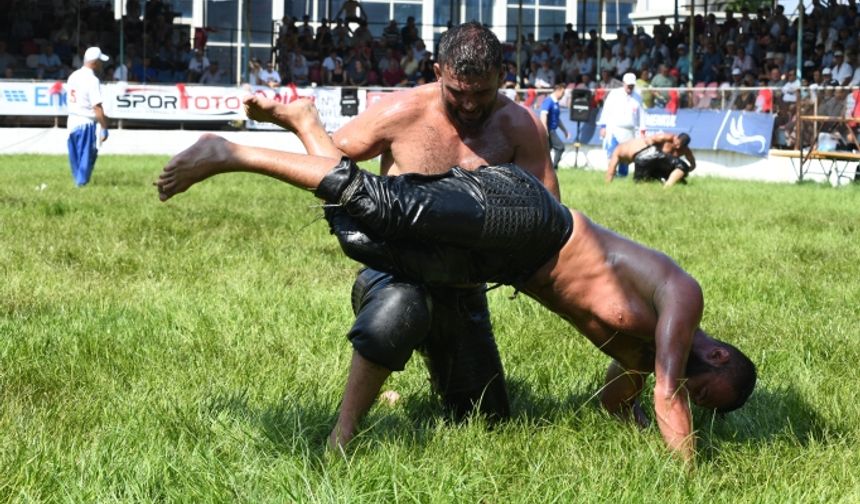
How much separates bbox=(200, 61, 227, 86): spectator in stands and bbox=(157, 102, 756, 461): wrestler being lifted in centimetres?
2623

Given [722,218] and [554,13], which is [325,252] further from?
[554,13]

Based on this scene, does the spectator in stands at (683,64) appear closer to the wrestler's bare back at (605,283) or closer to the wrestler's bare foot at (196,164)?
the wrestler's bare back at (605,283)

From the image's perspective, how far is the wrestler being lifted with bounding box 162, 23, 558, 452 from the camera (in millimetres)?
3834

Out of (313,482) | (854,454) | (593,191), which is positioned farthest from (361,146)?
(593,191)

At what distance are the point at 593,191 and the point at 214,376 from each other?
37.2 feet

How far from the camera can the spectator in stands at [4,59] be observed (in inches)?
1104

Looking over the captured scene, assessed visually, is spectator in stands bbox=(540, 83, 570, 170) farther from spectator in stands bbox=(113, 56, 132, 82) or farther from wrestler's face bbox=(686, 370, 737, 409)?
wrestler's face bbox=(686, 370, 737, 409)

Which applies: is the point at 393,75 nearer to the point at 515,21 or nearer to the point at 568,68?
the point at 568,68

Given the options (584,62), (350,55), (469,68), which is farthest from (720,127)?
(469,68)

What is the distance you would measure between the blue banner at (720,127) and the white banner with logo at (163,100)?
7.35 meters

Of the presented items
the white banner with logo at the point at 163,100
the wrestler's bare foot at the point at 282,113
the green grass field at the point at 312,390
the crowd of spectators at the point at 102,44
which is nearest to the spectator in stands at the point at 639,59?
the white banner with logo at the point at 163,100

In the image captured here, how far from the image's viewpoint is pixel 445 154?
434 centimetres

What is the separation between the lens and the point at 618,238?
404 cm

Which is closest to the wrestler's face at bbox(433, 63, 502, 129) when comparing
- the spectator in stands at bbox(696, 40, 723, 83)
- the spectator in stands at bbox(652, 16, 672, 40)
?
the spectator in stands at bbox(696, 40, 723, 83)
